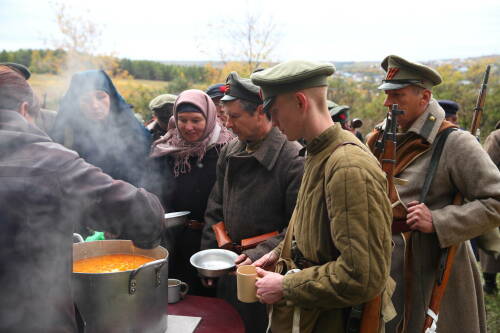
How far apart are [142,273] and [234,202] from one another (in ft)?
4.04

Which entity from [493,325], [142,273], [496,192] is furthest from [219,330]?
[493,325]

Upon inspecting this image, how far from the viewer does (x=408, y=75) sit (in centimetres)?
248

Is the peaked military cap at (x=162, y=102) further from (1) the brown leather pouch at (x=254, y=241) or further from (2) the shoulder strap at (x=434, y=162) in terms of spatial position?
(2) the shoulder strap at (x=434, y=162)

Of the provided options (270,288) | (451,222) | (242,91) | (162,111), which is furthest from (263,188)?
(162,111)

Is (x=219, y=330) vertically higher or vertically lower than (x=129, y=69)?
lower

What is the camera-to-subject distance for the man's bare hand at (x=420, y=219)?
2.26 meters

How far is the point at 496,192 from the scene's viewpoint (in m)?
2.21

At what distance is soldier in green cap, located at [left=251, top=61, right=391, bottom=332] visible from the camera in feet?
4.55

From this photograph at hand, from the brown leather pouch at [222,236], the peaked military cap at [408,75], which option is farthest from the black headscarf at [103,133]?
the peaked military cap at [408,75]

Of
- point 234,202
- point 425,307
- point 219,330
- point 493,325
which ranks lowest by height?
point 493,325

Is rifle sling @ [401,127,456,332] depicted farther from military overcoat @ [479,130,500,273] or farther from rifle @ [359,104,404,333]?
military overcoat @ [479,130,500,273]

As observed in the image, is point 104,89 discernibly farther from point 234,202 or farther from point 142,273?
point 142,273

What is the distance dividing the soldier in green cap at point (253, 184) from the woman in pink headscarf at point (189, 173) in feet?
1.17

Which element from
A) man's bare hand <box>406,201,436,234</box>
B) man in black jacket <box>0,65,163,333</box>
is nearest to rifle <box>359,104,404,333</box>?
man's bare hand <box>406,201,436,234</box>
